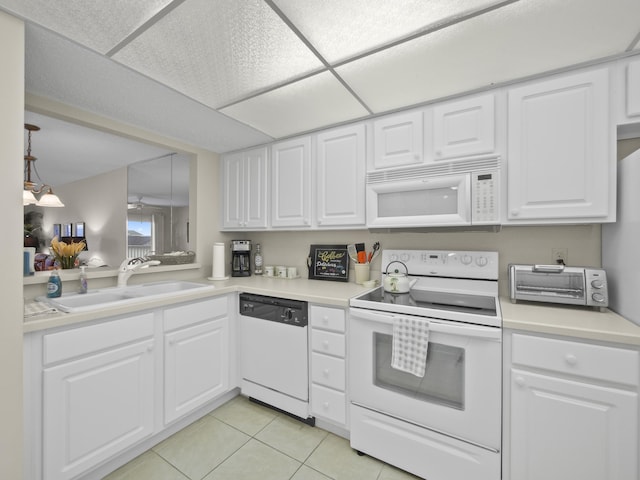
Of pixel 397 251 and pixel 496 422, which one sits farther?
pixel 397 251

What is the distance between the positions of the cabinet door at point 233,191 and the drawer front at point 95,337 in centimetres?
128

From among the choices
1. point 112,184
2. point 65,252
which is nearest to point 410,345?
point 65,252

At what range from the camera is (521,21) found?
1153 millimetres

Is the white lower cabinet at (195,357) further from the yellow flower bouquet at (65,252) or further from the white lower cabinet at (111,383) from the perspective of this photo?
the yellow flower bouquet at (65,252)

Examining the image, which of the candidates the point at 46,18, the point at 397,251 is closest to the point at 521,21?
the point at 397,251

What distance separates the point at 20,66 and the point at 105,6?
0.47m

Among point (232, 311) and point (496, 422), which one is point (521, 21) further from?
point (232, 311)

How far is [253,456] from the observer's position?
1655mm

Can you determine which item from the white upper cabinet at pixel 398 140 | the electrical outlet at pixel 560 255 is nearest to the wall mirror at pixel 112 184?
the white upper cabinet at pixel 398 140

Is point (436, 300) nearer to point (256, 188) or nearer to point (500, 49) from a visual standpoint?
point (500, 49)

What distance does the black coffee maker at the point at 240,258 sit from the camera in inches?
107

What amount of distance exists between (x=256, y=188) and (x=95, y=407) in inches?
72.6

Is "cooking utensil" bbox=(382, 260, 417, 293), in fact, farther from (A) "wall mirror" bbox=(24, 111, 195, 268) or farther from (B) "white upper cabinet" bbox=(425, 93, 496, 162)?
(A) "wall mirror" bbox=(24, 111, 195, 268)

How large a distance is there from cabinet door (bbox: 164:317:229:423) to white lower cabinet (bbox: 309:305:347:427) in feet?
2.36
